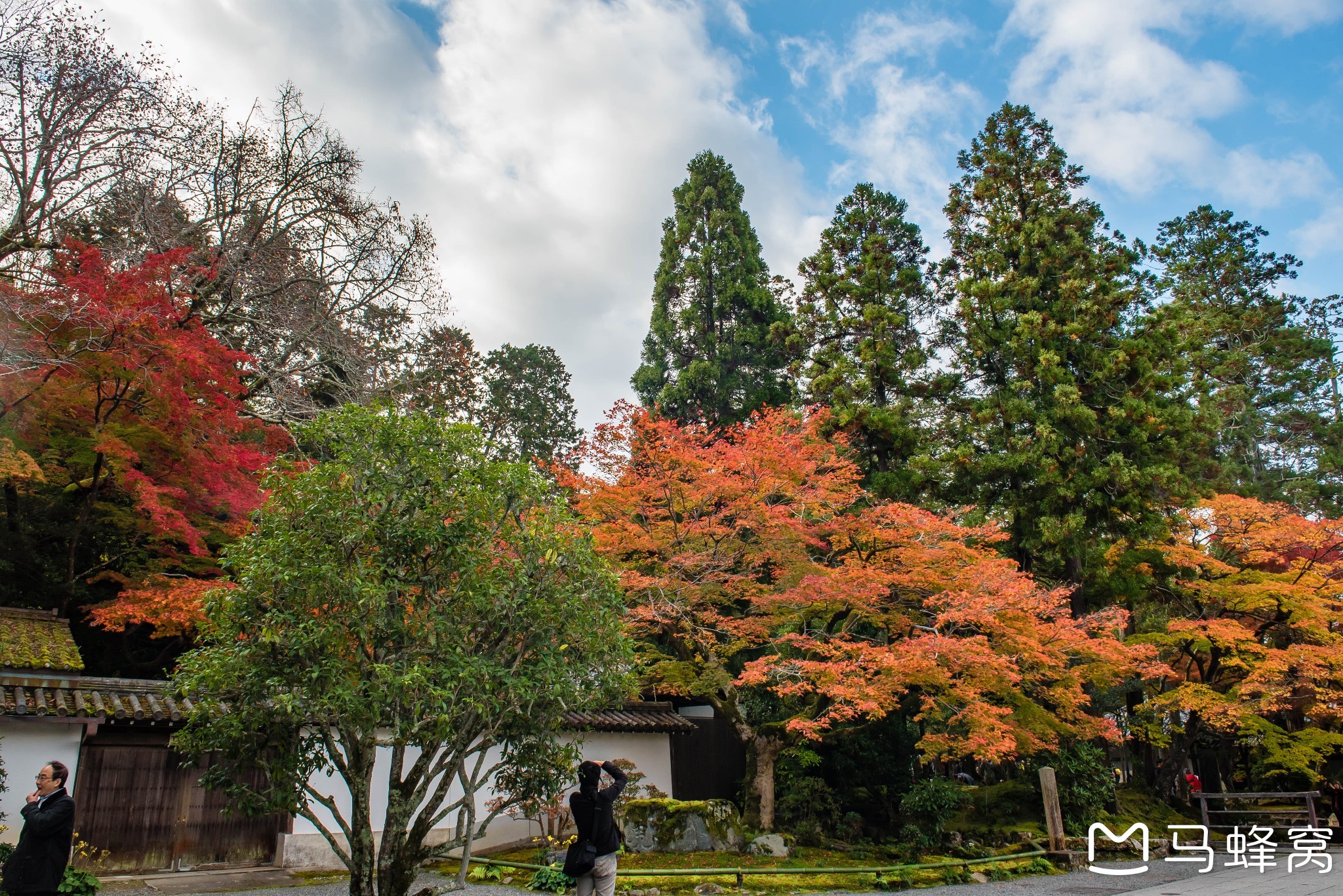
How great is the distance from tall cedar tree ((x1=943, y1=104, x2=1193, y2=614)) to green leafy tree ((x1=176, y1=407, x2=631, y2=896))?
14171mm

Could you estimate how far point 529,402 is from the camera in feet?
101

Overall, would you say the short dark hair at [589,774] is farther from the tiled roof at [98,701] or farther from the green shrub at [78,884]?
the green shrub at [78,884]

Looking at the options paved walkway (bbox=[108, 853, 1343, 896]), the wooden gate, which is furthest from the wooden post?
the wooden gate

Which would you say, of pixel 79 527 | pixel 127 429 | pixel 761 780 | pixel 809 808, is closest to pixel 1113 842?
pixel 809 808

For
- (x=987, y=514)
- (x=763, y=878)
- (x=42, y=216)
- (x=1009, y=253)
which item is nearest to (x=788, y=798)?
(x=763, y=878)

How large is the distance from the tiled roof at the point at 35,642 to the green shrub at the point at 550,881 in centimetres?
698

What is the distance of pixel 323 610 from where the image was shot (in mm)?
5957

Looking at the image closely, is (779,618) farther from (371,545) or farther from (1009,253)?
(1009,253)

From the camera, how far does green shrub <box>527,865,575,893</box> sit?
10.4 m

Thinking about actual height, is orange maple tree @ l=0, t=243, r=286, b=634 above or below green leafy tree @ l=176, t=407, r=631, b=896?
above

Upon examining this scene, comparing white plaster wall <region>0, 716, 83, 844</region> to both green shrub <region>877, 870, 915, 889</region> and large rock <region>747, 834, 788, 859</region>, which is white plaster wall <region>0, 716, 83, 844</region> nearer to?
large rock <region>747, 834, 788, 859</region>

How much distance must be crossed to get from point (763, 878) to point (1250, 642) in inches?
462

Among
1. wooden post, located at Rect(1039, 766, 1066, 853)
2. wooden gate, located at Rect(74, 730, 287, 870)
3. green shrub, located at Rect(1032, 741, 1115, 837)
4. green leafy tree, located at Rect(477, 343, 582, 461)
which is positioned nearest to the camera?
wooden gate, located at Rect(74, 730, 287, 870)

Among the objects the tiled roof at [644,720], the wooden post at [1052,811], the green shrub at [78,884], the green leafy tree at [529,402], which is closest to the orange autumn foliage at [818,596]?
the wooden post at [1052,811]
